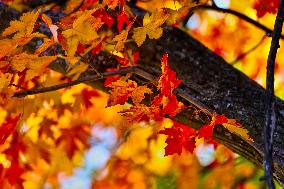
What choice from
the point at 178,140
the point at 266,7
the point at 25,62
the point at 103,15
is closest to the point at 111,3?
the point at 103,15

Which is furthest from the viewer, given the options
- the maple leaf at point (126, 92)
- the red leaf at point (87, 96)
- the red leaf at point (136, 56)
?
the red leaf at point (87, 96)

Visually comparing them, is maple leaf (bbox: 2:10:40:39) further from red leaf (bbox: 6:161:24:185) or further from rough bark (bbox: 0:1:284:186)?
red leaf (bbox: 6:161:24:185)

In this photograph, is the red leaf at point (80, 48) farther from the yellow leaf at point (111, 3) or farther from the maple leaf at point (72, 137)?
the maple leaf at point (72, 137)

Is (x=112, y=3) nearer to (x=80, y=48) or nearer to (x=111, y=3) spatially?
(x=111, y=3)

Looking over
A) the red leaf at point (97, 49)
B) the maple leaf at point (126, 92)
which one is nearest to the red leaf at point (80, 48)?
the red leaf at point (97, 49)


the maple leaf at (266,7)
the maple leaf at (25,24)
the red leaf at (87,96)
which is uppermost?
the maple leaf at (266,7)

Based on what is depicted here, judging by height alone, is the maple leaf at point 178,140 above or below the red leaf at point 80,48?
above

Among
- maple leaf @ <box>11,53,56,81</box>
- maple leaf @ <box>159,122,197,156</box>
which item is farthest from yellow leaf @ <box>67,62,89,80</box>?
maple leaf @ <box>159,122,197,156</box>

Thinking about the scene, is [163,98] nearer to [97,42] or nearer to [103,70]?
[97,42]
